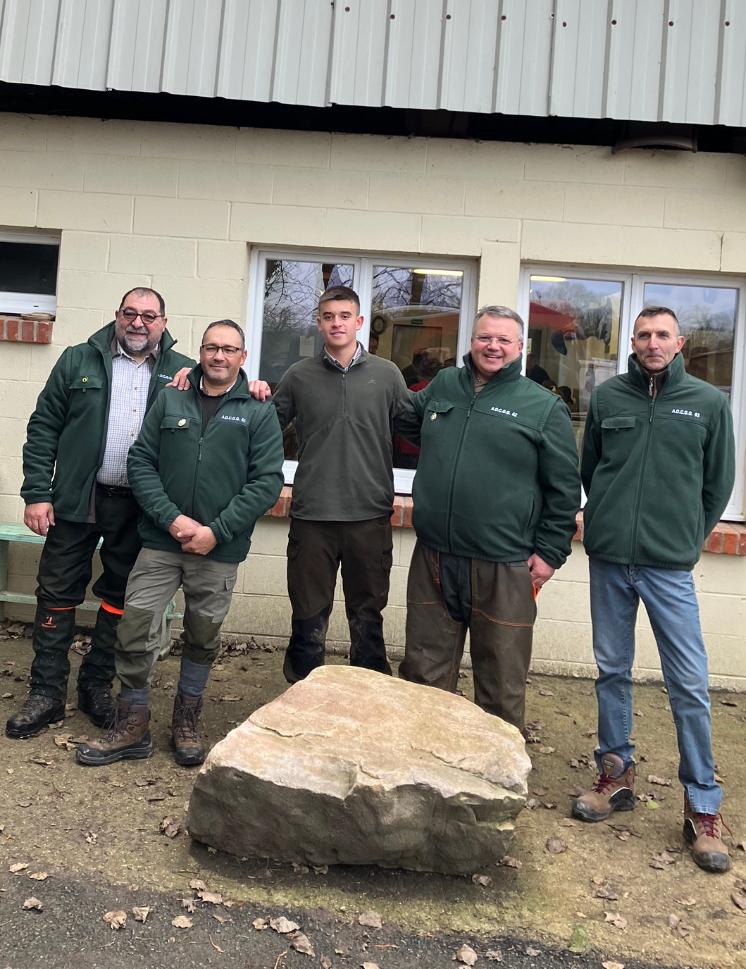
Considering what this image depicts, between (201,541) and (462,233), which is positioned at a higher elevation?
(462,233)

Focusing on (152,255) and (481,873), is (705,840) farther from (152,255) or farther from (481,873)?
(152,255)

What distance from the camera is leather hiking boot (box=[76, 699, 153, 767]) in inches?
160

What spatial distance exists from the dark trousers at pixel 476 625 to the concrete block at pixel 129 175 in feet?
10.7

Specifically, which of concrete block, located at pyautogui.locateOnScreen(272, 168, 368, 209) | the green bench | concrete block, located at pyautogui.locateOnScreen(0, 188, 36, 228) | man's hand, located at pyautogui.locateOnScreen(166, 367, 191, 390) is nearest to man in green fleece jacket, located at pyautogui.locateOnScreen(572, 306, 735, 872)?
man's hand, located at pyautogui.locateOnScreen(166, 367, 191, 390)

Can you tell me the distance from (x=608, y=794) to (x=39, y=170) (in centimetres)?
513

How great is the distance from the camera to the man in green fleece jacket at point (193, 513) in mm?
4070

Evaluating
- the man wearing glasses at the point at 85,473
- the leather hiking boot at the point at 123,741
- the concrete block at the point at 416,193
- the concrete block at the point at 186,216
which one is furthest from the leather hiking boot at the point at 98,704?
the concrete block at the point at 416,193

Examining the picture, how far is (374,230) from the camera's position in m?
5.86

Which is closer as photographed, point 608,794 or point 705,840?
point 705,840

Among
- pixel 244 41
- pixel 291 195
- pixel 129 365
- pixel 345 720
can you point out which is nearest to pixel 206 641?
pixel 345 720

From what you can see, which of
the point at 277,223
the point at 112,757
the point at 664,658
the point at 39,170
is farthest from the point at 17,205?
the point at 664,658

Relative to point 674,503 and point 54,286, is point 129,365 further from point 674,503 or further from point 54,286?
point 674,503

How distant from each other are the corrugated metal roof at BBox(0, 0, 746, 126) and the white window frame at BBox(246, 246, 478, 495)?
96cm

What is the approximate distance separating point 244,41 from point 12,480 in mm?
3224
